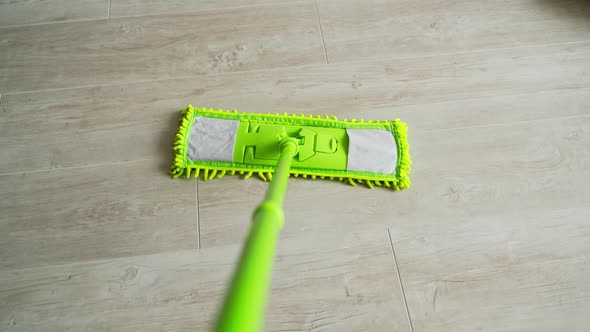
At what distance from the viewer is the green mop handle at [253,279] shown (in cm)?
33

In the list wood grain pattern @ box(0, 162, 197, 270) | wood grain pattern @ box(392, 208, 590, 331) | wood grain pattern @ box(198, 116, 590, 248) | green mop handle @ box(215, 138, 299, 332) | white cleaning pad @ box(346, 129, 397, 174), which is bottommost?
wood grain pattern @ box(392, 208, 590, 331)

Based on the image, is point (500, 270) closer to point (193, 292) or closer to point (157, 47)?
point (193, 292)

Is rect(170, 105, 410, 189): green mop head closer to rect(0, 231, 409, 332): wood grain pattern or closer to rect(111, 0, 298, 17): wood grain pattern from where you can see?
rect(0, 231, 409, 332): wood grain pattern

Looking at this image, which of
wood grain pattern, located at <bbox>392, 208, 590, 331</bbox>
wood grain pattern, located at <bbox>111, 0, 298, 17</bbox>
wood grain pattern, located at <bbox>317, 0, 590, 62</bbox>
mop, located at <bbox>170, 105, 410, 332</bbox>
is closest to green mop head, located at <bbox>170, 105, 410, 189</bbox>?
mop, located at <bbox>170, 105, 410, 332</bbox>

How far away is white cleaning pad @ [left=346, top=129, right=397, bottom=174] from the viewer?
3.10 feet

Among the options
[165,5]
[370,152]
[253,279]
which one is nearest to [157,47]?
[165,5]

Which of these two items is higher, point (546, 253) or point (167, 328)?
point (167, 328)

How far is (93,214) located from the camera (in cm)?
91

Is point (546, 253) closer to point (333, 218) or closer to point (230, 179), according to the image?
point (333, 218)

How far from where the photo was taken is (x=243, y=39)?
3.73 ft

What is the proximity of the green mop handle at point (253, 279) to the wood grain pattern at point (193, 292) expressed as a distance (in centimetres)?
40

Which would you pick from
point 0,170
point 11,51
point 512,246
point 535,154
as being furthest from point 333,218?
point 11,51

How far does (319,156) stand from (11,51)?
Result: 803 millimetres

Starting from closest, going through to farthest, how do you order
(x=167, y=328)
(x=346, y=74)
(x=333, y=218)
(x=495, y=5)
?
1. (x=167, y=328)
2. (x=333, y=218)
3. (x=346, y=74)
4. (x=495, y=5)
